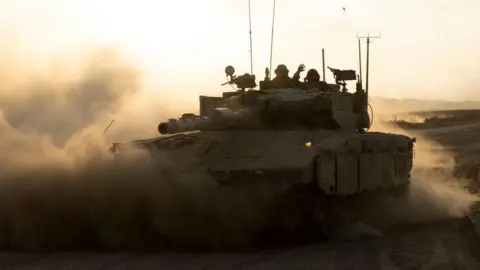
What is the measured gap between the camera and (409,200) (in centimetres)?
1622

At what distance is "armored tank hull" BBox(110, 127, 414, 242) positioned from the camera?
462 inches

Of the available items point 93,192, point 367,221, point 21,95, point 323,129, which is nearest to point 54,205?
point 93,192

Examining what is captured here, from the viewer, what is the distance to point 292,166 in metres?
11.9

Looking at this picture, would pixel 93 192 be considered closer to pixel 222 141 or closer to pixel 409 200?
pixel 222 141

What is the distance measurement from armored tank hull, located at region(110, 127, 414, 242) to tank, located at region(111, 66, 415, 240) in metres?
0.02

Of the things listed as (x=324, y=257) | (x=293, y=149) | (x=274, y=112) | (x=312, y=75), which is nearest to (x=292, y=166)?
(x=293, y=149)

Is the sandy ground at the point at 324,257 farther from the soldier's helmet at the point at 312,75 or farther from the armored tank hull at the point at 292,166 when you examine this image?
the soldier's helmet at the point at 312,75

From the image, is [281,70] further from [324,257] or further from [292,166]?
[324,257]

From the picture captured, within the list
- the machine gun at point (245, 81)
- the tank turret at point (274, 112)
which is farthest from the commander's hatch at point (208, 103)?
the machine gun at point (245, 81)

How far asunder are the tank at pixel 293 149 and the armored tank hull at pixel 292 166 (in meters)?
0.02

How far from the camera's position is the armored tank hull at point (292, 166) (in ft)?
38.5

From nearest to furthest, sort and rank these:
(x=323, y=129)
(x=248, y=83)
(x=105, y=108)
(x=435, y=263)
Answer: (x=435, y=263) < (x=323, y=129) < (x=248, y=83) < (x=105, y=108)

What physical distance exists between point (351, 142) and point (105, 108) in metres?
8.08

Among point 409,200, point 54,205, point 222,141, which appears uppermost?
point 222,141
